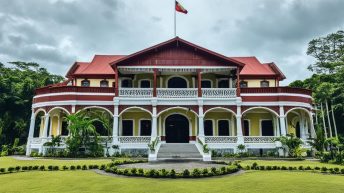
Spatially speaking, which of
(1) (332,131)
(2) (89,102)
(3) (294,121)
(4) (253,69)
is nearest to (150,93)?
(2) (89,102)

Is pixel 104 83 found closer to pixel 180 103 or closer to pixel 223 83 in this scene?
pixel 180 103

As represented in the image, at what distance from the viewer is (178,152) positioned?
21.5 metres

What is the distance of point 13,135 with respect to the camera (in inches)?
1267

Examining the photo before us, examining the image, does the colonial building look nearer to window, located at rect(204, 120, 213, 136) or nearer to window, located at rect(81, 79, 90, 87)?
window, located at rect(204, 120, 213, 136)

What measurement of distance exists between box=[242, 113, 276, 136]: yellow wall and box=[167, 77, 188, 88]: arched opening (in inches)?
256

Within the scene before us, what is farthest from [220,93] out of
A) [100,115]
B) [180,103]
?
[100,115]

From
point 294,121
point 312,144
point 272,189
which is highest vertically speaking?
point 294,121

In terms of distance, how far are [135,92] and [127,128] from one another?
3.81 m

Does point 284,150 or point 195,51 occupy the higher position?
point 195,51

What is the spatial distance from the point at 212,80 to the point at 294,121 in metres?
9.07

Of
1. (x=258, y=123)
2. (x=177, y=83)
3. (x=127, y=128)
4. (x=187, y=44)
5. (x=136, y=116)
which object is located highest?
(x=187, y=44)

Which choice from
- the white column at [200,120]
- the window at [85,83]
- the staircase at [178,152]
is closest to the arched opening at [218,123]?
the white column at [200,120]

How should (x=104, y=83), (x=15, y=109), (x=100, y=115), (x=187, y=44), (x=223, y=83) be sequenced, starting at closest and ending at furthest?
1. (x=100, y=115)
2. (x=187, y=44)
3. (x=223, y=83)
4. (x=104, y=83)
5. (x=15, y=109)

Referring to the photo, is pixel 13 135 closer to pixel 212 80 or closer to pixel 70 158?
pixel 70 158
